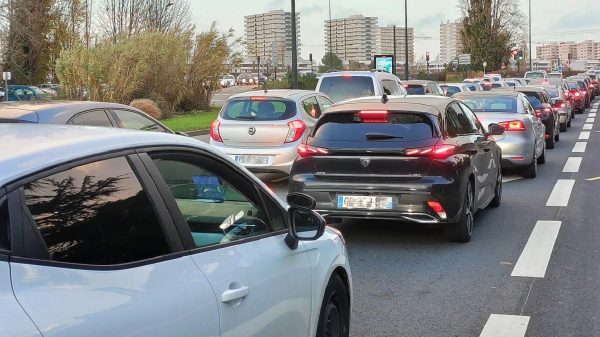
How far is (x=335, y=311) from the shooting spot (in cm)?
423

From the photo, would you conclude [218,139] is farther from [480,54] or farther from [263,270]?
[480,54]

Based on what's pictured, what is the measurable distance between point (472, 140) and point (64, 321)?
7.21 meters

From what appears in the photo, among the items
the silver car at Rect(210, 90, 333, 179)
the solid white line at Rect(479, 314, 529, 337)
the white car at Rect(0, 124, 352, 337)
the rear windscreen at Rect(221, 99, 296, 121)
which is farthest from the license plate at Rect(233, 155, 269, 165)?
the white car at Rect(0, 124, 352, 337)

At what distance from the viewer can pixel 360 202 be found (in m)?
7.85

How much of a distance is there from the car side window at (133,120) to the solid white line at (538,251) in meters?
4.81

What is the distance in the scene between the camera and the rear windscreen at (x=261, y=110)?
12906 mm

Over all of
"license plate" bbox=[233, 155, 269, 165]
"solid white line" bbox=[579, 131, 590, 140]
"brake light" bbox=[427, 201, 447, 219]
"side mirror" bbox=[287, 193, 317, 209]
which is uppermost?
"side mirror" bbox=[287, 193, 317, 209]

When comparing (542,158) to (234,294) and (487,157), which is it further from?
(234,294)

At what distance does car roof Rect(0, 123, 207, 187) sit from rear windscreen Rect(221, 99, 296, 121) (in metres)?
9.62

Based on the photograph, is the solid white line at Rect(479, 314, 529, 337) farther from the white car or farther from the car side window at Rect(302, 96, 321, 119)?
the car side window at Rect(302, 96, 321, 119)

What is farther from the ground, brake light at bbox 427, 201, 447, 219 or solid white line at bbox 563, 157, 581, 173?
brake light at bbox 427, 201, 447, 219

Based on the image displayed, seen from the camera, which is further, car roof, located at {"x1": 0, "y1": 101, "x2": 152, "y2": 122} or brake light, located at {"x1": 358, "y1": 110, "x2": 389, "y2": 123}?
car roof, located at {"x1": 0, "y1": 101, "x2": 152, "y2": 122}

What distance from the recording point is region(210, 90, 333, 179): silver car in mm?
12625

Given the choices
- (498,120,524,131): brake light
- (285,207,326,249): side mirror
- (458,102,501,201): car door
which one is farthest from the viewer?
(498,120,524,131): brake light
